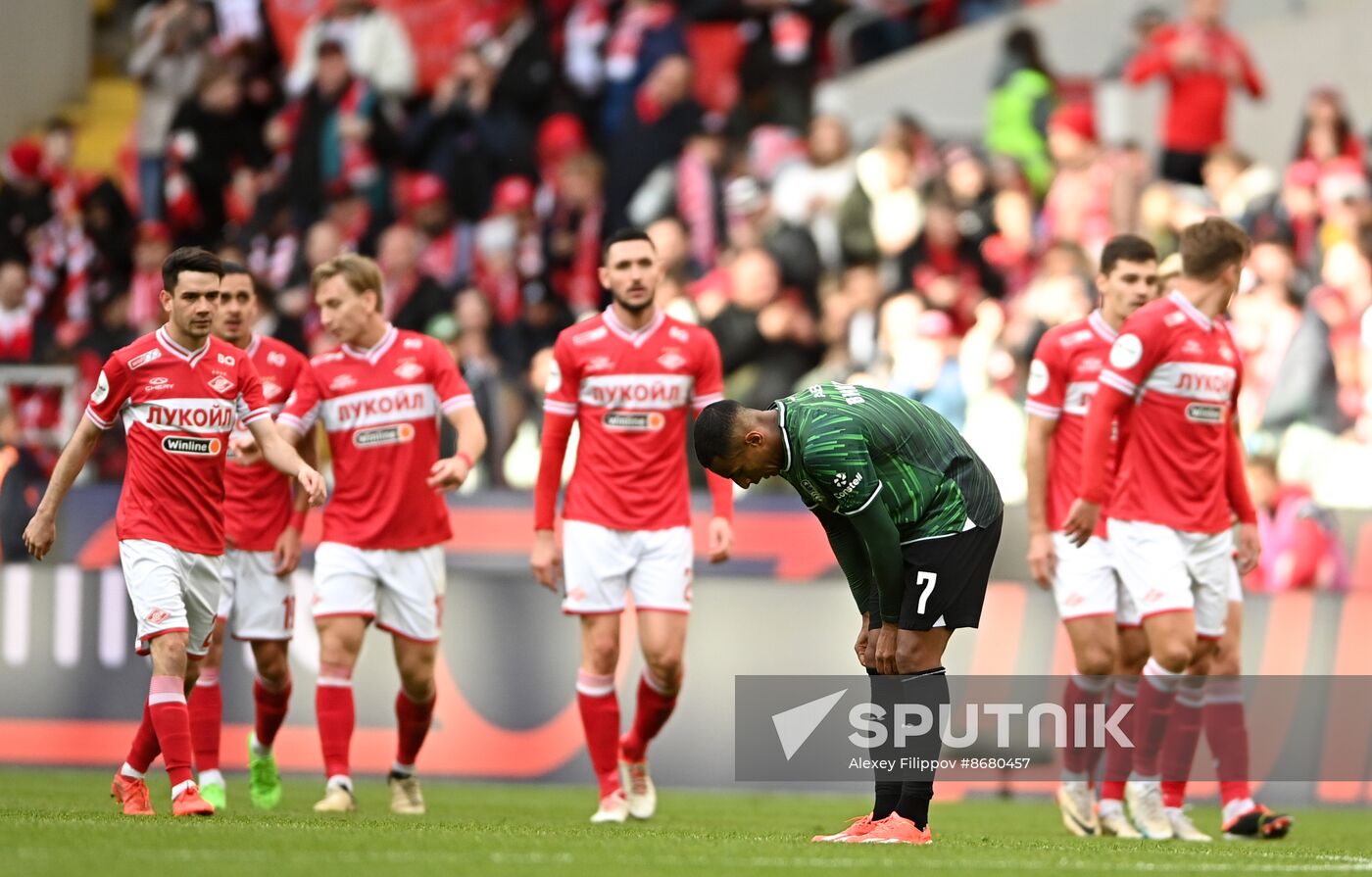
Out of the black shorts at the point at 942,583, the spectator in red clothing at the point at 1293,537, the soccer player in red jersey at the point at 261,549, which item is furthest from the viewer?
the spectator in red clothing at the point at 1293,537

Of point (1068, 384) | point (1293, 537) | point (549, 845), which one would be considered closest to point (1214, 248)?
point (1068, 384)

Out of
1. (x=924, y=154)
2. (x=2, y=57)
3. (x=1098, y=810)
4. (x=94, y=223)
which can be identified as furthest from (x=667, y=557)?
(x=2, y=57)

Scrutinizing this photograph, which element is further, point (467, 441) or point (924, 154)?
point (924, 154)

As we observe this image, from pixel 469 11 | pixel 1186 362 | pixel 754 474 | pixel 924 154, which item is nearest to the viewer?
pixel 754 474

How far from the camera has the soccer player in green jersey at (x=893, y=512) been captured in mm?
8523

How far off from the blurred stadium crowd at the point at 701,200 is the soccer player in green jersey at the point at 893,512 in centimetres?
622

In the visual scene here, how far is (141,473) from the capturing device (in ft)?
32.7

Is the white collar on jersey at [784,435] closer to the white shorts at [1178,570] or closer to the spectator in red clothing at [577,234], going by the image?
the white shorts at [1178,570]

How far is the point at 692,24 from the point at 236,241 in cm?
495

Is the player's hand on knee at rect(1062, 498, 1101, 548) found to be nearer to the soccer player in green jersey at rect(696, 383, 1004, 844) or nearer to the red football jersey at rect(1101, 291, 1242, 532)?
the red football jersey at rect(1101, 291, 1242, 532)

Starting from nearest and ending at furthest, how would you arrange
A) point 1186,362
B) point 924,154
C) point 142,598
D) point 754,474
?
point 754,474 → point 142,598 → point 1186,362 → point 924,154

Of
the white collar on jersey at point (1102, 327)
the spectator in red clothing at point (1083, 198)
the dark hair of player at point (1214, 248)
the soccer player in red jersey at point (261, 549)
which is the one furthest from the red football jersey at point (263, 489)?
the spectator in red clothing at point (1083, 198)

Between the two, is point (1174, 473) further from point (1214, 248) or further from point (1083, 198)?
point (1083, 198)

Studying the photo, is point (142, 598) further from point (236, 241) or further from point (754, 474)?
point (236, 241)
